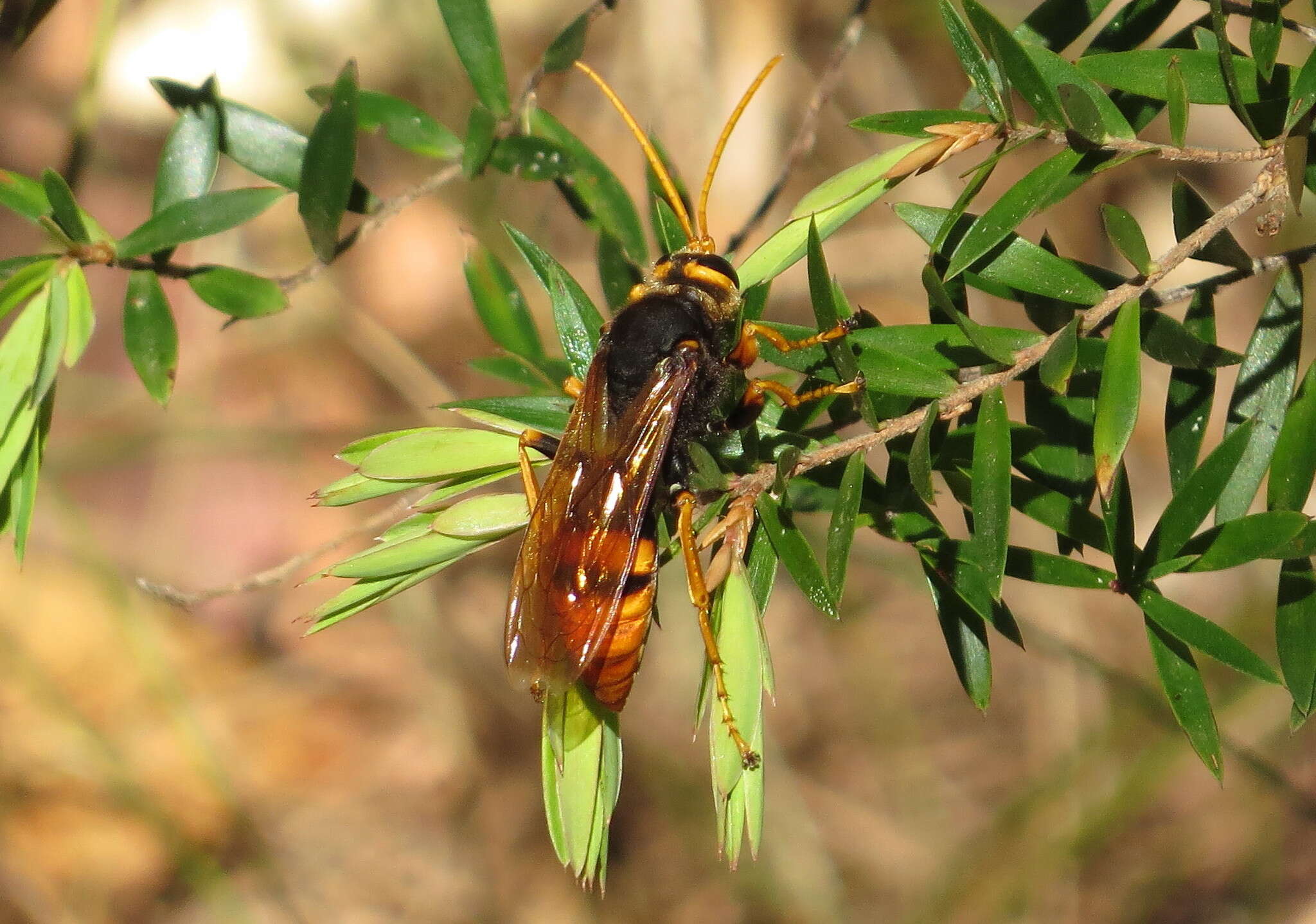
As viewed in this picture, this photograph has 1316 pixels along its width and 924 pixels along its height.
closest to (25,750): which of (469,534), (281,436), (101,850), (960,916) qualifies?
(101,850)

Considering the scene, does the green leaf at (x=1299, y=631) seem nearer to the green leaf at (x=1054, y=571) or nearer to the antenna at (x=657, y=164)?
the green leaf at (x=1054, y=571)

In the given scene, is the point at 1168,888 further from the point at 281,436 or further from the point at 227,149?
the point at 227,149

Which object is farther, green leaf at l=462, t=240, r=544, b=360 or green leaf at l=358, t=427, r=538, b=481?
green leaf at l=462, t=240, r=544, b=360

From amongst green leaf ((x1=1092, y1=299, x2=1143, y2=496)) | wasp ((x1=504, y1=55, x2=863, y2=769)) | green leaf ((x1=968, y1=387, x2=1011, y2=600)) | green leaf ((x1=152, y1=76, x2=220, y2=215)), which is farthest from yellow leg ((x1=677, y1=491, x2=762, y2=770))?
green leaf ((x1=152, y1=76, x2=220, y2=215))

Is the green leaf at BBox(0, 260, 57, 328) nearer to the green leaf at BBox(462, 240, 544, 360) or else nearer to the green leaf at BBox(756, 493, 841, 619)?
the green leaf at BBox(462, 240, 544, 360)

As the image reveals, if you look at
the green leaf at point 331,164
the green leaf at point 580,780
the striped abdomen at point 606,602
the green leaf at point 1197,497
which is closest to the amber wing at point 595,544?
the striped abdomen at point 606,602

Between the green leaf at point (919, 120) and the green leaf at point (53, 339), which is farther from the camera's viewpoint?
the green leaf at point (53, 339)
